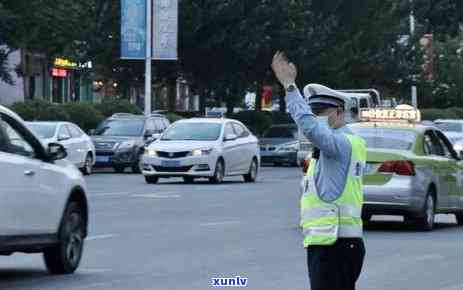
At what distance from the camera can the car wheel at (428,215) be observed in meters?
20.5

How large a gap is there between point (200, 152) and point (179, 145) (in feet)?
1.74

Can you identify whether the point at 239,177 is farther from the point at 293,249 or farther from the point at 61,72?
the point at 61,72

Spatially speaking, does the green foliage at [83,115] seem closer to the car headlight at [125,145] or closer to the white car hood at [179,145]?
the car headlight at [125,145]

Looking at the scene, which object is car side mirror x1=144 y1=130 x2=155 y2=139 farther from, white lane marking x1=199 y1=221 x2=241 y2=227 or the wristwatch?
the wristwatch

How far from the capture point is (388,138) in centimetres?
2058

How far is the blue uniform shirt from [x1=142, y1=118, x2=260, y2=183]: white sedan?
24.2m

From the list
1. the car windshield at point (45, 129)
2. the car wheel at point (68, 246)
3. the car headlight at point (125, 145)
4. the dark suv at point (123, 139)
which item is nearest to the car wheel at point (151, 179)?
the car windshield at point (45, 129)

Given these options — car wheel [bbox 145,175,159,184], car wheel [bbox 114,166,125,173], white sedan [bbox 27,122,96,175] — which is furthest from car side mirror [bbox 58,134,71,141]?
car wheel [bbox 145,175,159,184]

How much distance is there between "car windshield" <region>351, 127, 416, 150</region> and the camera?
20.4 m

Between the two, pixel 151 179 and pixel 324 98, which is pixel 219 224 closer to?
pixel 151 179

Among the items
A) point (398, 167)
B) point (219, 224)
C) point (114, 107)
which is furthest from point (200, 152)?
point (114, 107)

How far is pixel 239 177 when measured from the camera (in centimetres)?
3875

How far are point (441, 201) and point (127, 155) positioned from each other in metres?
19.5

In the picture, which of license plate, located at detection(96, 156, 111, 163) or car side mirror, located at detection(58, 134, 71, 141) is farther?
license plate, located at detection(96, 156, 111, 163)
